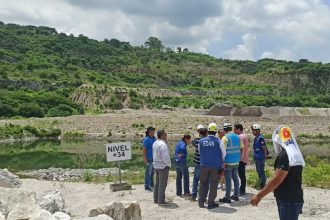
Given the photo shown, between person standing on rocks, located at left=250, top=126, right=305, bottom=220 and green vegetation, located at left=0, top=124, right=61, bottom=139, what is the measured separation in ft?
140

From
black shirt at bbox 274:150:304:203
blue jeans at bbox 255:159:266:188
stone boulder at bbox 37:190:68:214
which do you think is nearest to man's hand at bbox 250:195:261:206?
black shirt at bbox 274:150:304:203

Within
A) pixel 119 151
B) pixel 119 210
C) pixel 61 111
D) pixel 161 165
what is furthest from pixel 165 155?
pixel 61 111

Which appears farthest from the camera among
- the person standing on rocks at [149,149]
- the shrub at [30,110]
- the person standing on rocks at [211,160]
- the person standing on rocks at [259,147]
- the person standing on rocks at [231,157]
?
the shrub at [30,110]

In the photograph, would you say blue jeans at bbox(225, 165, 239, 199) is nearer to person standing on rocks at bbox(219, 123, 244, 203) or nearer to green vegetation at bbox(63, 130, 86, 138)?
person standing on rocks at bbox(219, 123, 244, 203)

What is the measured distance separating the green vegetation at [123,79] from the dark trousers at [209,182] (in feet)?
171

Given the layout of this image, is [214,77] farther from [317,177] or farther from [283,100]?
[317,177]

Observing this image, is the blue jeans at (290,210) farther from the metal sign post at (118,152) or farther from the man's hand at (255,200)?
the metal sign post at (118,152)

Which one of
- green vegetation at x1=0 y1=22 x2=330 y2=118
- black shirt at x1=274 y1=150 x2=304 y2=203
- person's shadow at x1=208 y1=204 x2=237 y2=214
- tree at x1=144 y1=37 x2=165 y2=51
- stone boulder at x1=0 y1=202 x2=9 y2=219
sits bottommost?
person's shadow at x1=208 y1=204 x2=237 y2=214

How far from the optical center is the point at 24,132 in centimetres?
4669

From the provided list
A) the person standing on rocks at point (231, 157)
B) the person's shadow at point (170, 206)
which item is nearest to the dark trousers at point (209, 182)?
the person's shadow at point (170, 206)

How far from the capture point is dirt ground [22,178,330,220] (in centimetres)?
1022

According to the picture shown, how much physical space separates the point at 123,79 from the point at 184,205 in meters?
99.5

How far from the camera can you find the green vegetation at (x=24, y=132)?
45.7 meters

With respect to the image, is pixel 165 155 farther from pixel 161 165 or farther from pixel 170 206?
pixel 170 206
